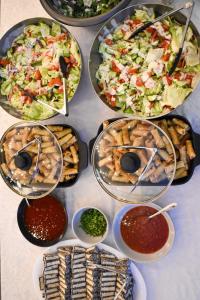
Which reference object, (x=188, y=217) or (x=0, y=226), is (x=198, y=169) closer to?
(x=188, y=217)

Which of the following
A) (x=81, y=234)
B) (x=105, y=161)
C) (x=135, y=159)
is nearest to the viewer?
(x=135, y=159)

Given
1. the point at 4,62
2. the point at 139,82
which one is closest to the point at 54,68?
the point at 4,62

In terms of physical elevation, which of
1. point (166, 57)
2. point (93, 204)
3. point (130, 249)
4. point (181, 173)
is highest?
point (166, 57)

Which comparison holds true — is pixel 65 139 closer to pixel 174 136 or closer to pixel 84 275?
pixel 174 136

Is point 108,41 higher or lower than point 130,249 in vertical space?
higher

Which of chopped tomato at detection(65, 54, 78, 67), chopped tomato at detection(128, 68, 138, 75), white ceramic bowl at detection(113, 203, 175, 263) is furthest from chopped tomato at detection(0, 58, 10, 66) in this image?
white ceramic bowl at detection(113, 203, 175, 263)

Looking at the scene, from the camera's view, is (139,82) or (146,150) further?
(139,82)
